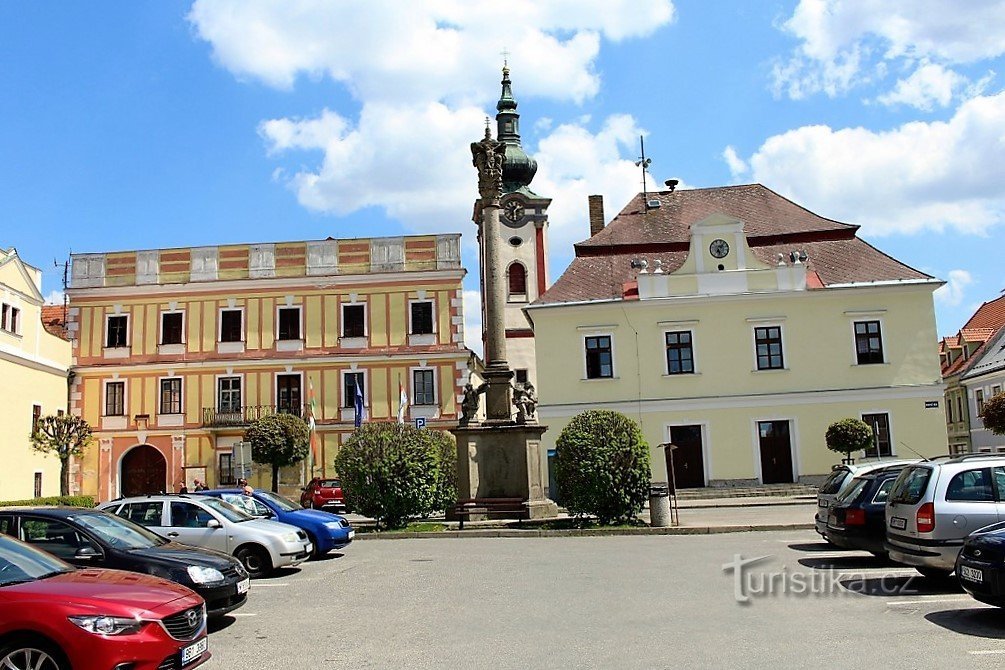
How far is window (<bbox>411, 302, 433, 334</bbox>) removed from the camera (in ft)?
146

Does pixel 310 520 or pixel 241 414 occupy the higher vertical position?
pixel 241 414

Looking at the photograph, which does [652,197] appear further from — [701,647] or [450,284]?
[701,647]

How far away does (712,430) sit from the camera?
37.6 metres

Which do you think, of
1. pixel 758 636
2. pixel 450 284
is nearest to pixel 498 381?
pixel 758 636

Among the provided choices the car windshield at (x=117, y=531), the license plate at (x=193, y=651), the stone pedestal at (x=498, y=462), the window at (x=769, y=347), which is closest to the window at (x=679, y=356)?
the window at (x=769, y=347)

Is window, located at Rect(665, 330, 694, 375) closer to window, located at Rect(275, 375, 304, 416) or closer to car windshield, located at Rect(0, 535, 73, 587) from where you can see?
window, located at Rect(275, 375, 304, 416)

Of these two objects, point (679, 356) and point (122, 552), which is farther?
point (679, 356)

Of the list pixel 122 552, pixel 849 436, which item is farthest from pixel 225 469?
pixel 122 552

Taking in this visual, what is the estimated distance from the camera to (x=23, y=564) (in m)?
7.84

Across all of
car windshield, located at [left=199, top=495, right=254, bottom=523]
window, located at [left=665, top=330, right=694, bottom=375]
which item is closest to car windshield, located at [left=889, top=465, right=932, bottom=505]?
car windshield, located at [left=199, top=495, right=254, bottom=523]

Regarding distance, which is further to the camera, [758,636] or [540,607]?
[540,607]

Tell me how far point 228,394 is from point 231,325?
334 centimetres

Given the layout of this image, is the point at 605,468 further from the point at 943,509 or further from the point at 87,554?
the point at 87,554

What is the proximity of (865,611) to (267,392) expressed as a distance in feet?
120
